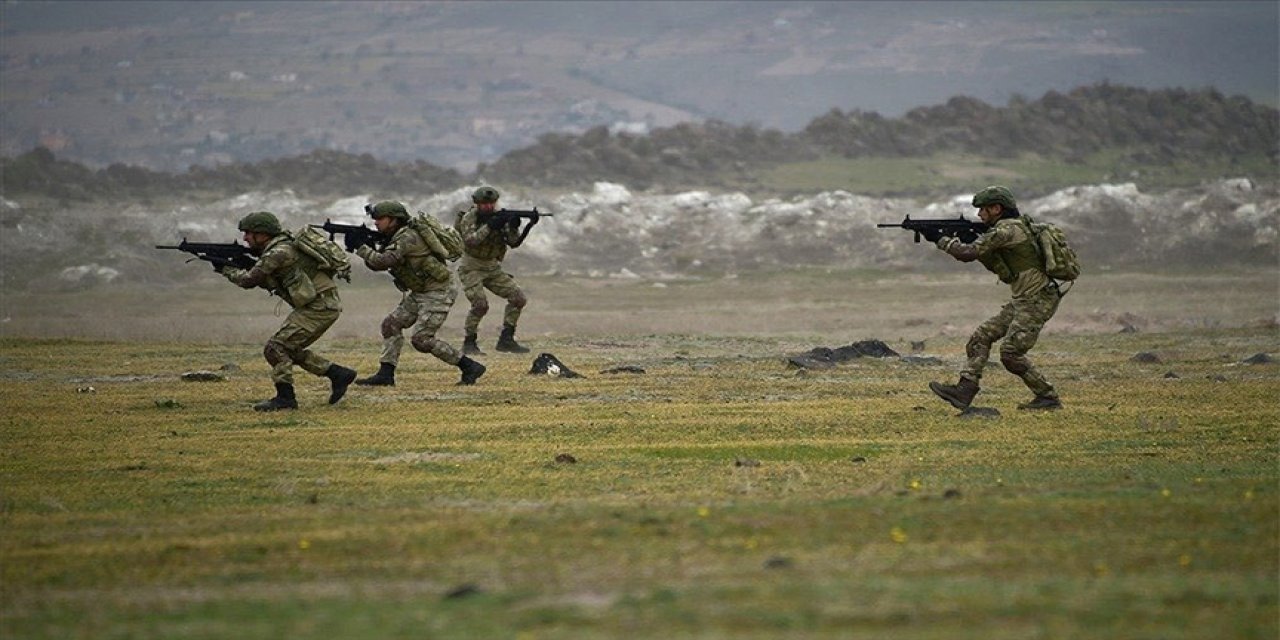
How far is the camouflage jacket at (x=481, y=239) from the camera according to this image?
89.9 ft

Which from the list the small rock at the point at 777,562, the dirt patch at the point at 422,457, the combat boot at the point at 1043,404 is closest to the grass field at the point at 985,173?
the combat boot at the point at 1043,404

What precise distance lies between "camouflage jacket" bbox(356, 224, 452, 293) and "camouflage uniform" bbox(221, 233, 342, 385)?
1394mm

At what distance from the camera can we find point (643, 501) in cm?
1432

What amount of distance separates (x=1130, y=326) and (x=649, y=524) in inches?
943

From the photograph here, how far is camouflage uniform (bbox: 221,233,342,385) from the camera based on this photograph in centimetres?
2020

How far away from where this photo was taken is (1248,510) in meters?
13.1

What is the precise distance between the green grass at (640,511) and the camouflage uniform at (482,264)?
3454mm

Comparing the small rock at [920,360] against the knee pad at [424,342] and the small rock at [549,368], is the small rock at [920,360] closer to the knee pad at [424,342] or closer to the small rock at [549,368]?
the small rock at [549,368]

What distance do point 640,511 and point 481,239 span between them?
14081mm

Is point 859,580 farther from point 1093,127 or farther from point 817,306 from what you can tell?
point 1093,127

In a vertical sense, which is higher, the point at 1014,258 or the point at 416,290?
the point at 1014,258

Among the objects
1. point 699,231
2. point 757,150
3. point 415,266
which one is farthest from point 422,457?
point 757,150

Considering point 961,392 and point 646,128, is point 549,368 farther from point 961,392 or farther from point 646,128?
point 646,128

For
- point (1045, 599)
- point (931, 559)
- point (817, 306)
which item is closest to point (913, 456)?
point (931, 559)
